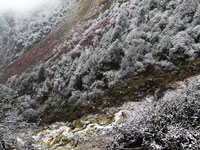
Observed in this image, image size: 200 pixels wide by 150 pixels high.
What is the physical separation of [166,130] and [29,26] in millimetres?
64474

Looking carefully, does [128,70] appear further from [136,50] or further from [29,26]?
[29,26]

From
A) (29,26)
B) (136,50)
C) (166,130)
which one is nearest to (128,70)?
(136,50)

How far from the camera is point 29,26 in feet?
198

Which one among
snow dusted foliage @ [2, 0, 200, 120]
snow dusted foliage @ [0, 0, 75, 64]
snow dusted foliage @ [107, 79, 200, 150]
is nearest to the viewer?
snow dusted foliage @ [107, 79, 200, 150]

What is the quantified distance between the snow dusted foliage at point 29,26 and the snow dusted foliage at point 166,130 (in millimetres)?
52051

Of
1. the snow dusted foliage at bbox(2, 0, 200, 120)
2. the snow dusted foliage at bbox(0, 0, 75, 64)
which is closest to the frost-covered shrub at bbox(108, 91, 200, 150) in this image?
the snow dusted foliage at bbox(2, 0, 200, 120)

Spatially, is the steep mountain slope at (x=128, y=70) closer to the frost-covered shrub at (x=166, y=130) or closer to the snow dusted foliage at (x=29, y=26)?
the frost-covered shrub at (x=166, y=130)

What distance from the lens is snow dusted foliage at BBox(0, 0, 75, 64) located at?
54.1m

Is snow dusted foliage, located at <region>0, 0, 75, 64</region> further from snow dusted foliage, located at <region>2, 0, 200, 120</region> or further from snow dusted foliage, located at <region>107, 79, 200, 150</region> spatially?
snow dusted foliage, located at <region>107, 79, 200, 150</region>

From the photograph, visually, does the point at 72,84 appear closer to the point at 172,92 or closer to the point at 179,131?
the point at 172,92

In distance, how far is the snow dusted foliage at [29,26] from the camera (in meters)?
54.1

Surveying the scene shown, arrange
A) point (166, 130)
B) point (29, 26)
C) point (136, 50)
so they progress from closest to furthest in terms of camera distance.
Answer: point (166, 130) < point (136, 50) < point (29, 26)

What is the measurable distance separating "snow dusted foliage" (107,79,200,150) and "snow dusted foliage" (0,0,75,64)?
171ft

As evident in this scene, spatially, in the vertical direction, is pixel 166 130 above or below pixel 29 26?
below
